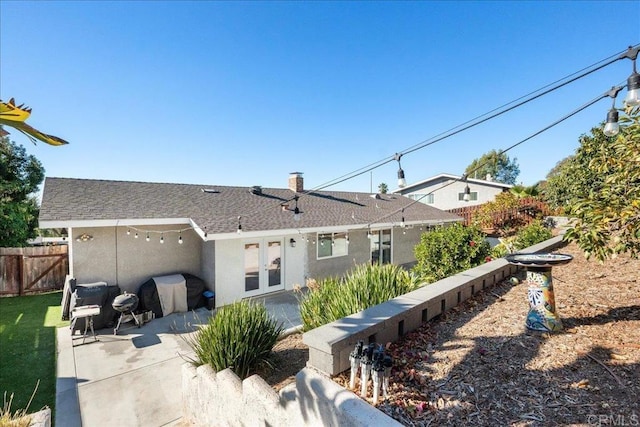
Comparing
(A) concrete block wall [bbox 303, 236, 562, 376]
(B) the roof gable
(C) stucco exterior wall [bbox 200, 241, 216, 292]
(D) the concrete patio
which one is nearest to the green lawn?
(D) the concrete patio

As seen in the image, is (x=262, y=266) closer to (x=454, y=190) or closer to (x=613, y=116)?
(x=613, y=116)

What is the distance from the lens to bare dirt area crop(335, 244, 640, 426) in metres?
2.31

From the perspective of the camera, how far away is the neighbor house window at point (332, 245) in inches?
480

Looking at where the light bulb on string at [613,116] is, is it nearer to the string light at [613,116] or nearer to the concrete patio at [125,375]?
the string light at [613,116]

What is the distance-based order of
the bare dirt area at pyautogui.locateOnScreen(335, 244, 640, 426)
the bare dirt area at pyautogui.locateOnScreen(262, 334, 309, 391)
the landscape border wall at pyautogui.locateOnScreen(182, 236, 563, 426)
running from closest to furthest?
the bare dirt area at pyautogui.locateOnScreen(335, 244, 640, 426) < the landscape border wall at pyautogui.locateOnScreen(182, 236, 563, 426) < the bare dirt area at pyautogui.locateOnScreen(262, 334, 309, 391)

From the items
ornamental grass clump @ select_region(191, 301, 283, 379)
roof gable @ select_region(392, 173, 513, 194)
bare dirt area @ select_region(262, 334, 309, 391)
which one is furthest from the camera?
roof gable @ select_region(392, 173, 513, 194)

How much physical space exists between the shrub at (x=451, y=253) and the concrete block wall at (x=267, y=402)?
5048mm

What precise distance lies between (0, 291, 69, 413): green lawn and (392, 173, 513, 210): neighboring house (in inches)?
972

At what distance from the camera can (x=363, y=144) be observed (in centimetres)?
1944

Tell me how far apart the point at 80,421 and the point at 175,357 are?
6.21 feet

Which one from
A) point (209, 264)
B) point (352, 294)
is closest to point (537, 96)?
point (352, 294)

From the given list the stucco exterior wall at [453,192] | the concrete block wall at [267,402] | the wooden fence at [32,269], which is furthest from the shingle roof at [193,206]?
the stucco exterior wall at [453,192]

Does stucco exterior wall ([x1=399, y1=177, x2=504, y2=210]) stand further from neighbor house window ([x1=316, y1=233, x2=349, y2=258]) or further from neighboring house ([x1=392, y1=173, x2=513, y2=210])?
neighbor house window ([x1=316, y1=233, x2=349, y2=258])

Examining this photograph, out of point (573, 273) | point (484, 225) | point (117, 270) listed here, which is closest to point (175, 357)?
point (117, 270)
